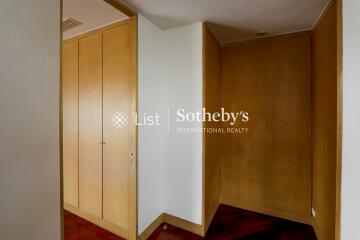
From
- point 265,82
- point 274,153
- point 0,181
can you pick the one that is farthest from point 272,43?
point 0,181

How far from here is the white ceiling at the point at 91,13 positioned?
173 cm

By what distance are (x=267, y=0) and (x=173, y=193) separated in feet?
7.71

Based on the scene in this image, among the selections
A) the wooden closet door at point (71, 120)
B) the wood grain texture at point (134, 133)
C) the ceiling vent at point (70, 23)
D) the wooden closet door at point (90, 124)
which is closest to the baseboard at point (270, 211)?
the wood grain texture at point (134, 133)

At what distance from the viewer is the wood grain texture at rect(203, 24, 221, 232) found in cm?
220

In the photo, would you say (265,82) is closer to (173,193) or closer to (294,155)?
(294,155)

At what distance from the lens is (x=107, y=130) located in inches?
87.6

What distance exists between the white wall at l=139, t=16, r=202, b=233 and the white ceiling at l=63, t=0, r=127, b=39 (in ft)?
1.04

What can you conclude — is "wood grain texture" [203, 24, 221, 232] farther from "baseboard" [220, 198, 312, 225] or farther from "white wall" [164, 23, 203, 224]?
"baseboard" [220, 198, 312, 225]

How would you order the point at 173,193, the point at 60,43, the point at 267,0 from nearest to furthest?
the point at 60,43 < the point at 267,0 < the point at 173,193

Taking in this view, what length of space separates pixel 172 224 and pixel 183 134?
1188 millimetres

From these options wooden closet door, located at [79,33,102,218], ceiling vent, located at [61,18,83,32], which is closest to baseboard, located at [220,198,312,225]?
wooden closet door, located at [79,33,102,218]

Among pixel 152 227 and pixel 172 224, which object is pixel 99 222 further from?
pixel 172 224

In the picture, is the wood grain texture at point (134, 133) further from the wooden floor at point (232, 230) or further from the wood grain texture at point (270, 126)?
the wood grain texture at point (270, 126)

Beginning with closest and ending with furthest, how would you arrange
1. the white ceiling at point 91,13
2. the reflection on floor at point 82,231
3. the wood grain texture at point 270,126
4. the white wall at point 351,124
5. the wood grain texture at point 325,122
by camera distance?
the white wall at point 351,124, the wood grain texture at point 325,122, the white ceiling at point 91,13, the reflection on floor at point 82,231, the wood grain texture at point 270,126
